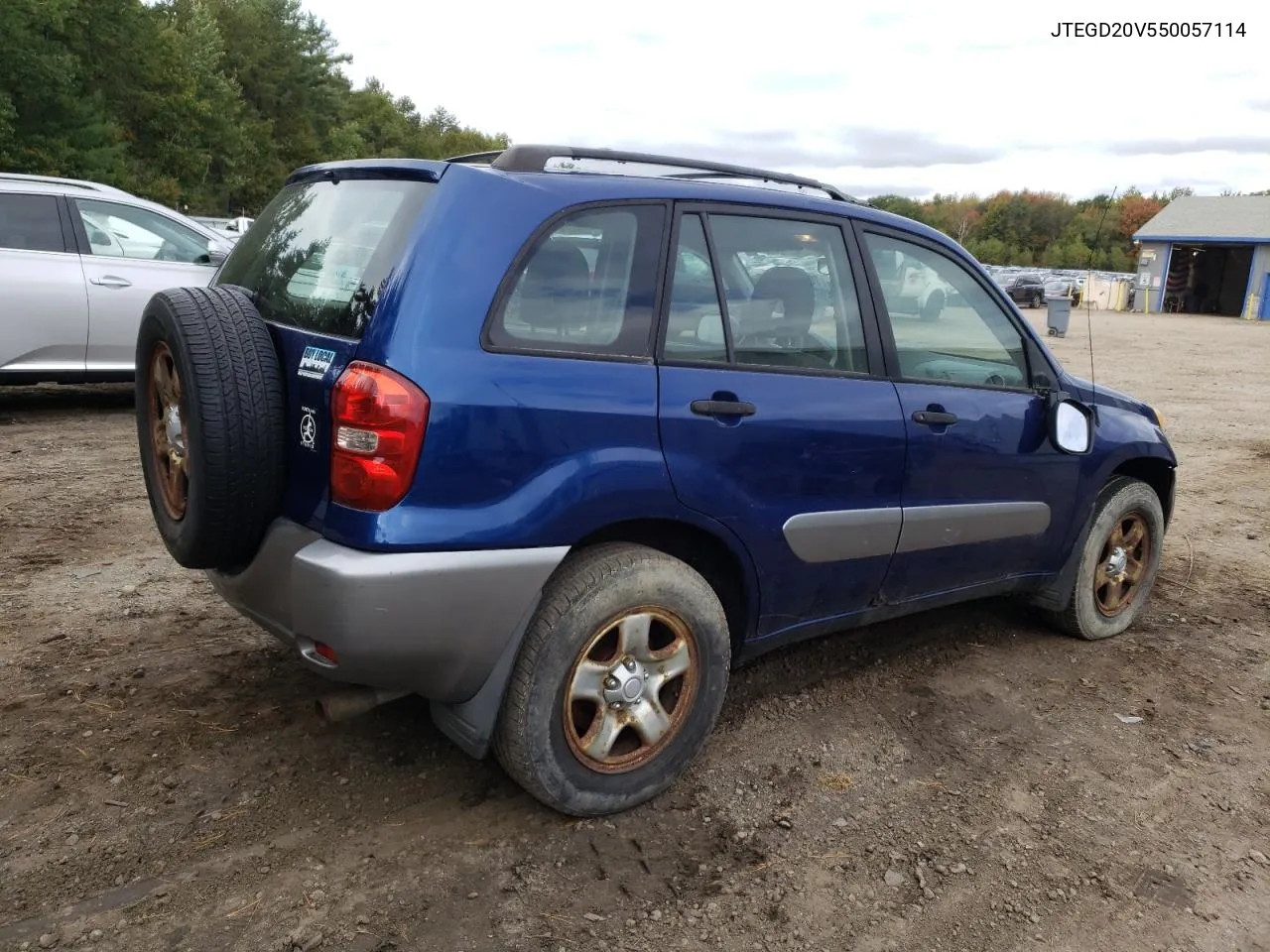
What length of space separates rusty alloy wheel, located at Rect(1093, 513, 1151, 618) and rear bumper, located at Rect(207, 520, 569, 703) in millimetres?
2934

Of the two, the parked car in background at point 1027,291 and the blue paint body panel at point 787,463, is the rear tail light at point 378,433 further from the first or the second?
the parked car in background at point 1027,291

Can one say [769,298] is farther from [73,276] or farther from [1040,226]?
[1040,226]

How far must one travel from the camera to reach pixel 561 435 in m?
2.62

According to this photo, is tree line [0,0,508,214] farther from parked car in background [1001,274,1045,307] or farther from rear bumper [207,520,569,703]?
rear bumper [207,520,569,703]

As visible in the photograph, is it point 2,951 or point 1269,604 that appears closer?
point 2,951

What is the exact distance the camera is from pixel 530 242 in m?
2.69

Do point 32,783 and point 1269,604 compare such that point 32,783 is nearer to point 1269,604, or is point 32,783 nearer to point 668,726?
point 668,726

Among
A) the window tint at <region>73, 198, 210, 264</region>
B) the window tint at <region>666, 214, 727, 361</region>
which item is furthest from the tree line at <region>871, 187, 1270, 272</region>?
the window tint at <region>666, 214, 727, 361</region>

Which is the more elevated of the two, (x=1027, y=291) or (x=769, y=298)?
(x=769, y=298)

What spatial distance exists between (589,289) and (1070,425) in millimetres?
2199

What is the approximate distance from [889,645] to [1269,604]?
2.29m

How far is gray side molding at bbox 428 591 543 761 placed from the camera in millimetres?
2686

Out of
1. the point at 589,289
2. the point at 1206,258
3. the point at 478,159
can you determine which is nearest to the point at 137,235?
the point at 478,159

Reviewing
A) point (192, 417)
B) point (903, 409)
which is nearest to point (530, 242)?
point (192, 417)
